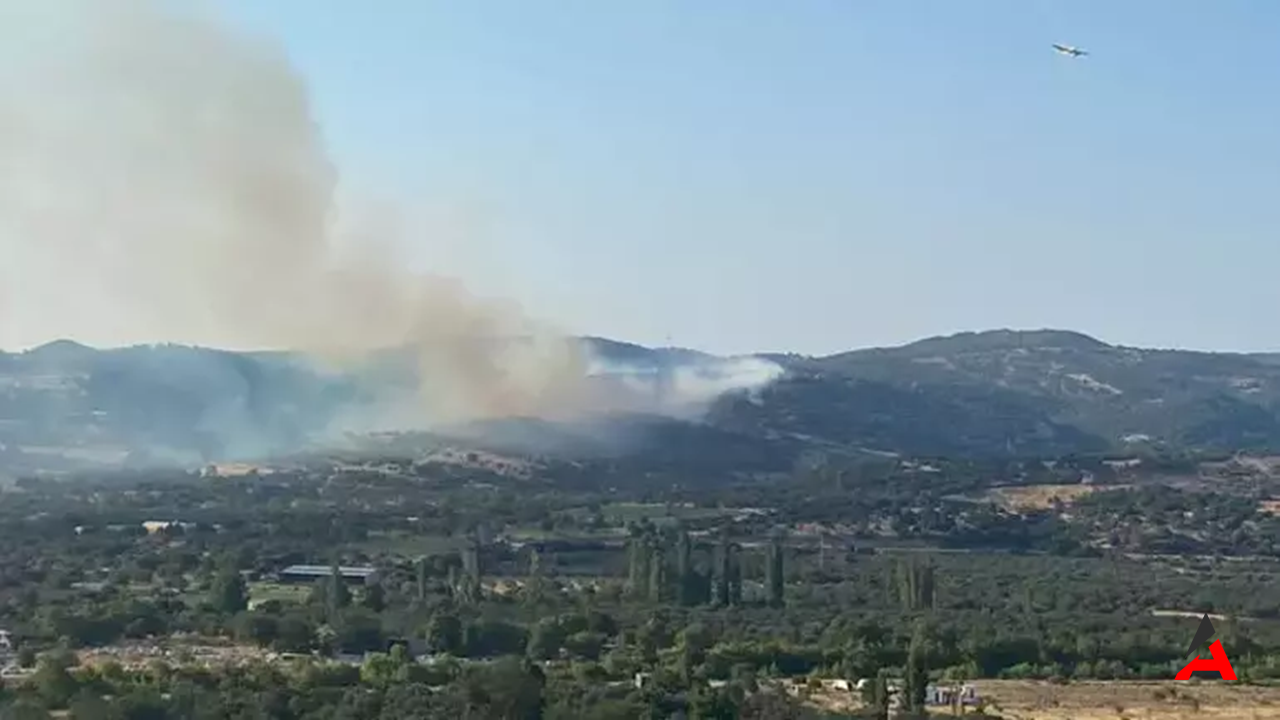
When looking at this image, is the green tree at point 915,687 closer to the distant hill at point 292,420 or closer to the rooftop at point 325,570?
the rooftop at point 325,570

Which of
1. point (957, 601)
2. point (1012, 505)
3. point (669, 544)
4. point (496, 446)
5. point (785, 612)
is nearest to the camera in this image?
point (785, 612)

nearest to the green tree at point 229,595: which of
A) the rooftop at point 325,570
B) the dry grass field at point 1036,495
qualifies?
the rooftop at point 325,570

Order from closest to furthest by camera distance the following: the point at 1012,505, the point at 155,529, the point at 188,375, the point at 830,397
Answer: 1. the point at 155,529
2. the point at 1012,505
3. the point at 188,375
4. the point at 830,397

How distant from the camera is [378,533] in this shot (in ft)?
333

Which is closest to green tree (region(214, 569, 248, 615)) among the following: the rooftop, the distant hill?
the rooftop

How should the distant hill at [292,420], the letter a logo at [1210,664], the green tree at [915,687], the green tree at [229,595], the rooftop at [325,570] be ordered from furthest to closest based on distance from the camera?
1. the distant hill at [292,420]
2. the rooftop at [325,570]
3. the green tree at [229,595]
4. the letter a logo at [1210,664]
5. the green tree at [915,687]

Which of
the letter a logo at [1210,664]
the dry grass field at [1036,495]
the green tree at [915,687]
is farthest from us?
the dry grass field at [1036,495]

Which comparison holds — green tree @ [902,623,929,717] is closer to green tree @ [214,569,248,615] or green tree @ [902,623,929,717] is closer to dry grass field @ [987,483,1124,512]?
green tree @ [214,569,248,615]

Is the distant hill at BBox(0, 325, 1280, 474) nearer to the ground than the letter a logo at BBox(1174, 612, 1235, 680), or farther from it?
farther from it

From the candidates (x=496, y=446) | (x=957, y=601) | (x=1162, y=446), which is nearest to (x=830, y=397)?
(x=1162, y=446)

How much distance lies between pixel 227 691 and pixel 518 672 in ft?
22.4

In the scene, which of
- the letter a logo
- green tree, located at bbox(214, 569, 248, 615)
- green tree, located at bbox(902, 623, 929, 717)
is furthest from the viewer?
green tree, located at bbox(214, 569, 248, 615)

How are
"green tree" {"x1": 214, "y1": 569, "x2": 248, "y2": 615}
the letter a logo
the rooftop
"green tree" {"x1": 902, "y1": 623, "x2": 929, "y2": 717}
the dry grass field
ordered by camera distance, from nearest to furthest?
"green tree" {"x1": 902, "y1": 623, "x2": 929, "y2": 717}, the letter a logo, "green tree" {"x1": 214, "y1": 569, "x2": 248, "y2": 615}, the rooftop, the dry grass field

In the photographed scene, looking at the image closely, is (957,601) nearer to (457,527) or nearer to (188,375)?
(457,527)
